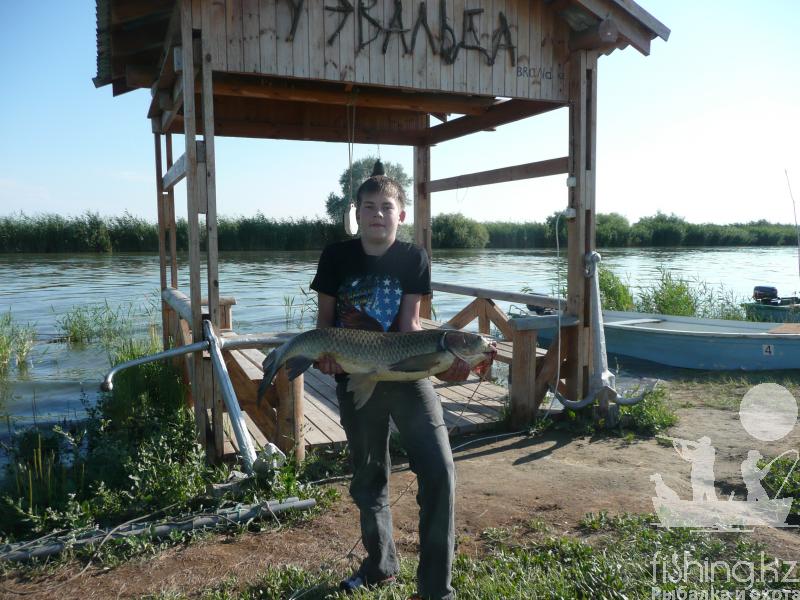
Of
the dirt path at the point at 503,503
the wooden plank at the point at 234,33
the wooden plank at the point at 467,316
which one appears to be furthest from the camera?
the wooden plank at the point at 467,316

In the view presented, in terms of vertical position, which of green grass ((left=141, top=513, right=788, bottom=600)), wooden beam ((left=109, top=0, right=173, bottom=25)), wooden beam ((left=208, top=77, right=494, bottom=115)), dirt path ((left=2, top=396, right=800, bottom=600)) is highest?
wooden beam ((left=109, top=0, right=173, bottom=25))

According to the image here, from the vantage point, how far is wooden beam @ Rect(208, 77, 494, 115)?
641 centimetres

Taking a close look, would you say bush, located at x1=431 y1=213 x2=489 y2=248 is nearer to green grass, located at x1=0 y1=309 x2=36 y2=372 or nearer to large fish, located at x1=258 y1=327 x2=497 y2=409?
green grass, located at x1=0 y1=309 x2=36 y2=372

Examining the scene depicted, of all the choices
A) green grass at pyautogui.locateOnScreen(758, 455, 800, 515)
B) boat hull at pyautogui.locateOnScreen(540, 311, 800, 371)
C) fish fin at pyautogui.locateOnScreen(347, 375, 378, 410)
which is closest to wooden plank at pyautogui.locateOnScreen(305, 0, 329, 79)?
fish fin at pyautogui.locateOnScreen(347, 375, 378, 410)

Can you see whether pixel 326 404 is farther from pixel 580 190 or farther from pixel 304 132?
pixel 304 132

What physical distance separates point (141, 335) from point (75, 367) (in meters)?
2.42

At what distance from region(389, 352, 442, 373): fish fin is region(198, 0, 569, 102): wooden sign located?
10.7ft

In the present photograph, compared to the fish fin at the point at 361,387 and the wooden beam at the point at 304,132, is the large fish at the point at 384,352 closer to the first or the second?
the fish fin at the point at 361,387

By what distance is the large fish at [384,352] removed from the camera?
9.02 feet

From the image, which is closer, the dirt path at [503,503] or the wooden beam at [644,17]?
the dirt path at [503,503]

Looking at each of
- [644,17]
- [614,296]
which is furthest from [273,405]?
[614,296]

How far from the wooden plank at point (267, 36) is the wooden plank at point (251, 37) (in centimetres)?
2

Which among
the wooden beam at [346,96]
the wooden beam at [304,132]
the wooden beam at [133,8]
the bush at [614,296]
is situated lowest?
the bush at [614,296]

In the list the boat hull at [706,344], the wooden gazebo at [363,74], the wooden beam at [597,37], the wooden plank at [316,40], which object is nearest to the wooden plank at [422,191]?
the wooden gazebo at [363,74]
